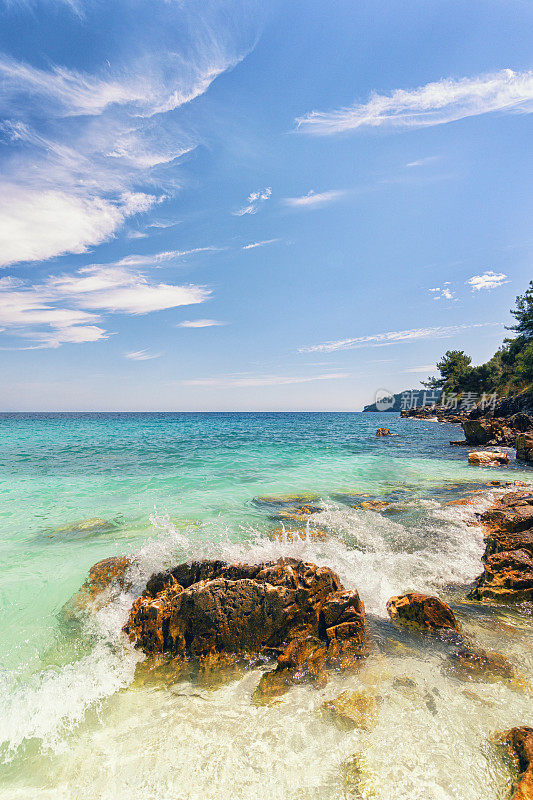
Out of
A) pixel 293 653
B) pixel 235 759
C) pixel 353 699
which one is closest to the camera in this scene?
pixel 235 759

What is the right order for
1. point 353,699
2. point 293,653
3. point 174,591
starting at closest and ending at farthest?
point 353,699 < point 293,653 < point 174,591

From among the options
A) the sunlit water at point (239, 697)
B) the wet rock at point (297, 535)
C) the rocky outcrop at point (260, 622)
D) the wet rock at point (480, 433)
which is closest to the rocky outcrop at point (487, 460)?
the wet rock at point (480, 433)

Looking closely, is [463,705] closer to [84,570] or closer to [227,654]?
[227,654]

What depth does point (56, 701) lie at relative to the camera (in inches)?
149

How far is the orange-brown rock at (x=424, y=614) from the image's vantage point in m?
4.72

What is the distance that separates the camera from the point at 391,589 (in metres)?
5.96

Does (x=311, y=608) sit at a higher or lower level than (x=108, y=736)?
higher

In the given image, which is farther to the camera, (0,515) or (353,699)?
(0,515)

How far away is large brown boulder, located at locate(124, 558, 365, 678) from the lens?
14.4 feet

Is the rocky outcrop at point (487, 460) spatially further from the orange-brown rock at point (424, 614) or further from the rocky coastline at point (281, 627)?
the orange-brown rock at point (424, 614)

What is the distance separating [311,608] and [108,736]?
2.76m

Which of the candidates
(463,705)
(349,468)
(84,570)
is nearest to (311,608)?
(463,705)

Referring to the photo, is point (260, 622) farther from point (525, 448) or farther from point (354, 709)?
point (525, 448)

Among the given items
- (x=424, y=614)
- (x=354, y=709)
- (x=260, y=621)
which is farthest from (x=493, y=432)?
(x=354, y=709)
